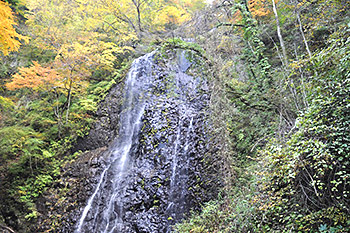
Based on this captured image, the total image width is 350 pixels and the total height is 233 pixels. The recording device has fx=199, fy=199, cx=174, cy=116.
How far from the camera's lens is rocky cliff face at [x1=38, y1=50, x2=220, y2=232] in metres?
5.75

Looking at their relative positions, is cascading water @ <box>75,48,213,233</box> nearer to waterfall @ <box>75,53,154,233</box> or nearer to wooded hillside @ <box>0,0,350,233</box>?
waterfall @ <box>75,53,154,233</box>

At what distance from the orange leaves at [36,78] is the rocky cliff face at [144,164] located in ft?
7.39

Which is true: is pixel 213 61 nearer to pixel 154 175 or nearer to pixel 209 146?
pixel 209 146

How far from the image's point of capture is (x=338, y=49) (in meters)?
2.96

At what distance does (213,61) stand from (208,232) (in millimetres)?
3892

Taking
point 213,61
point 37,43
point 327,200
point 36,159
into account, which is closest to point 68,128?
point 36,159

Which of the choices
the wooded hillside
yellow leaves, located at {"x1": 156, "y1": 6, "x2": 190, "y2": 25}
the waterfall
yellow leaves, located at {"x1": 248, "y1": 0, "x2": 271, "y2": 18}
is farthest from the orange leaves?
yellow leaves, located at {"x1": 248, "y1": 0, "x2": 271, "y2": 18}

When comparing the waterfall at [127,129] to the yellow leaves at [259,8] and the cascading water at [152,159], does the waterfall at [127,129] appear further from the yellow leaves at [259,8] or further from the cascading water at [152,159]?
the yellow leaves at [259,8]

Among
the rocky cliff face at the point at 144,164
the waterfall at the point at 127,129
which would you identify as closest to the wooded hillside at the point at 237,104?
the rocky cliff face at the point at 144,164

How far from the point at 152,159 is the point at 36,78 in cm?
542

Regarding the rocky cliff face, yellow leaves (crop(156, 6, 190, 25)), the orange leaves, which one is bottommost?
the rocky cliff face

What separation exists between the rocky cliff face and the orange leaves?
2252mm

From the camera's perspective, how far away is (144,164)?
660cm

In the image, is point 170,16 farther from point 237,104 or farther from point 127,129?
point 237,104
